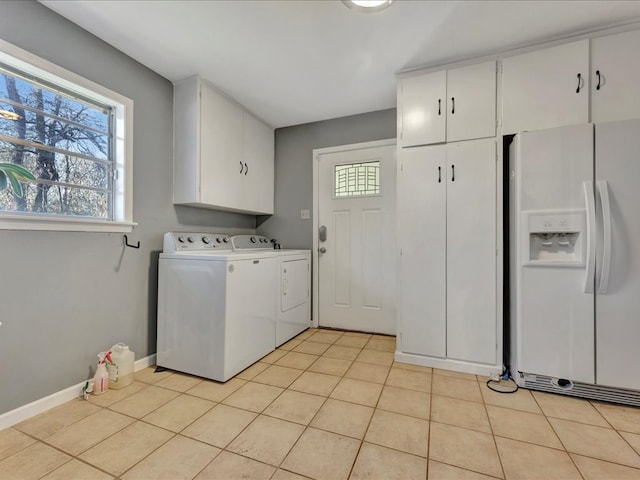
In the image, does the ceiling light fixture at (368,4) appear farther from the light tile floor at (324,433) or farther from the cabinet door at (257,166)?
the light tile floor at (324,433)

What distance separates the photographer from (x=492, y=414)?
1571 mm

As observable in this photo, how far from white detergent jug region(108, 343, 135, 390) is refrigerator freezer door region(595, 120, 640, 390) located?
2959mm

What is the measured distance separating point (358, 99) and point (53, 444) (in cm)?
317

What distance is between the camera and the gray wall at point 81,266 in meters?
1.51

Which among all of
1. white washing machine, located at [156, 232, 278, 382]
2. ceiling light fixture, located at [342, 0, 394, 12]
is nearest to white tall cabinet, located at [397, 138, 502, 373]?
ceiling light fixture, located at [342, 0, 394, 12]

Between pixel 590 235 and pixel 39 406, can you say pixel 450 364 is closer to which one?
pixel 590 235

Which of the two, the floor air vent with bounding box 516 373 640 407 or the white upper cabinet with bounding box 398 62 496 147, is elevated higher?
the white upper cabinet with bounding box 398 62 496 147

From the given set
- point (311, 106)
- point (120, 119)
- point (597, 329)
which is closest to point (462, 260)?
point (597, 329)

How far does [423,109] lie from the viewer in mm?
2197

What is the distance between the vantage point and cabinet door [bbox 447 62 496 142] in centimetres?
203

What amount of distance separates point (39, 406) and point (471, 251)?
9.38ft

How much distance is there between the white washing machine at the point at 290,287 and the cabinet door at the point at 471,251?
55.9 inches

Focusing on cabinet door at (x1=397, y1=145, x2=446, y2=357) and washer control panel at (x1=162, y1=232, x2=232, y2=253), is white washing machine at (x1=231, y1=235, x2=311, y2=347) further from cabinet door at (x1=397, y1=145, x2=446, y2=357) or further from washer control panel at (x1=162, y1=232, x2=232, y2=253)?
cabinet door at (x1=397, y1=145, x2=446, y2=357)

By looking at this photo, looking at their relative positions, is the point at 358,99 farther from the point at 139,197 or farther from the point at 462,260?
the point at 139,197
